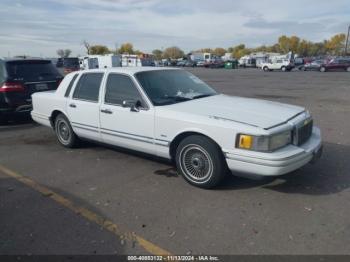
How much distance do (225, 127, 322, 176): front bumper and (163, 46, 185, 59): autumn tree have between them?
135 metres

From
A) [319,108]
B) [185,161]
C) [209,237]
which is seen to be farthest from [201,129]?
[319,108]

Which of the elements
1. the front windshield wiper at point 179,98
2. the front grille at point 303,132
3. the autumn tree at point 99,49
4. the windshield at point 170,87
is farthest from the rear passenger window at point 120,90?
the autumn tree at point 99,49

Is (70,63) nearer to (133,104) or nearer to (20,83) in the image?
(20,83)

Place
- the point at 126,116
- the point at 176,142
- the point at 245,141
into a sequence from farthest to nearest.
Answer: the point at 126,116 → the point at 176,142 → the point at 245,141

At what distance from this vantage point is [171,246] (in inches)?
129

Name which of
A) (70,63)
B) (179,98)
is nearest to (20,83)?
(179,98)

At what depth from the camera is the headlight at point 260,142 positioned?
13.2 feet

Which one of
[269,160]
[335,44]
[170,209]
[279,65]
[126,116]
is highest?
[335,44]

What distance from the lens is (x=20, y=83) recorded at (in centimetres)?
875

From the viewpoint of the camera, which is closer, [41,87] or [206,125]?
[206,125]

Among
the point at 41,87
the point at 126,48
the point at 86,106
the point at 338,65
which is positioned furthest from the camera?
the point at 126,48

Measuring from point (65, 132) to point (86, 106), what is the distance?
1.04m

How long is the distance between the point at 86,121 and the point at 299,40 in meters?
143

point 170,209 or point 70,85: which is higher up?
point 70,85
